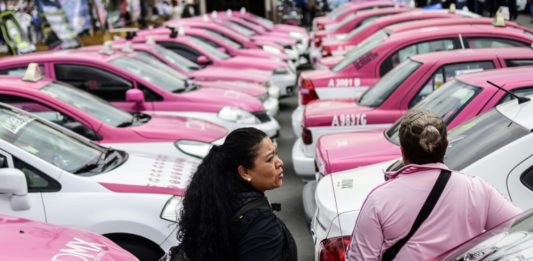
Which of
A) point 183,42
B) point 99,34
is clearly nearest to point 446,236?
point 183,42

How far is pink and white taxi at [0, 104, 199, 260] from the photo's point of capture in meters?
4.70

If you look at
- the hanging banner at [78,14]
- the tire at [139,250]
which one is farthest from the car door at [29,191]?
the hanging banner at [78,14]

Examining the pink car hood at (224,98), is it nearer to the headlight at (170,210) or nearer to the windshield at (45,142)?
the windshield at (45,142)

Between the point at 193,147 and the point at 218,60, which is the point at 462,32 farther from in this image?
the point at 218,60

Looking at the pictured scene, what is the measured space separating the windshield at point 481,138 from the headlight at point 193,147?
2.84 metres

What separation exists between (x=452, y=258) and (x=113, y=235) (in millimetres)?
2546

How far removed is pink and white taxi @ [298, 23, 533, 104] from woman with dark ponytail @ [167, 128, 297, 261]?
645 centimetres

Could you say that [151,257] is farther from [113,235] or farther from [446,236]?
[446,236]

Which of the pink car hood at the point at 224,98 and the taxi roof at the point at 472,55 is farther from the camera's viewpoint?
the pink car hood at the point at 224,98

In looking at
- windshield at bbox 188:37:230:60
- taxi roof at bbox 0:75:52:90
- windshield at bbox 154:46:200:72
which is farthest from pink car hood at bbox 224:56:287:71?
taxi roof at bbox 0:75:52:90

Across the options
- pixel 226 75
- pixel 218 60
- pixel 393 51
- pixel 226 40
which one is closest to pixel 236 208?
pixel 393 51

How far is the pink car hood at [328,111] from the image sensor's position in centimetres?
745

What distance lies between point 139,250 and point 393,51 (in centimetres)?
525

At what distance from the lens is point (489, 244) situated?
2.75 metres
